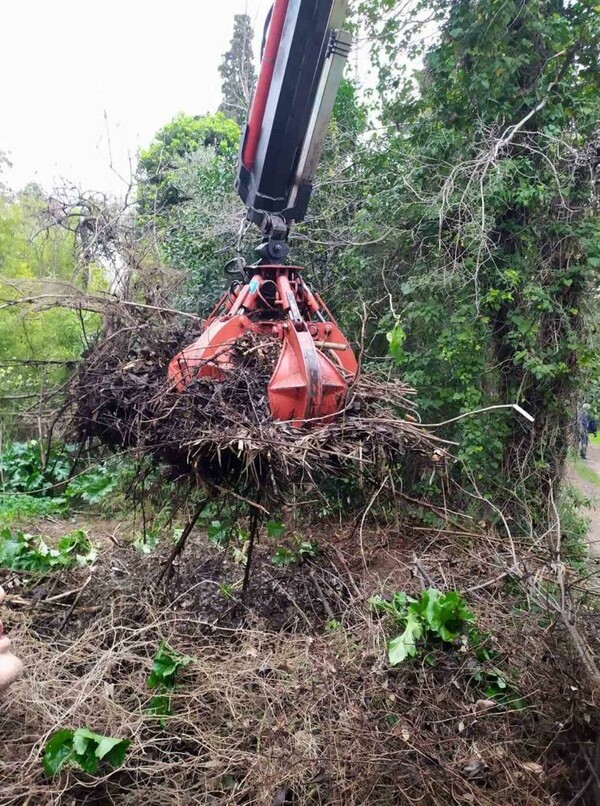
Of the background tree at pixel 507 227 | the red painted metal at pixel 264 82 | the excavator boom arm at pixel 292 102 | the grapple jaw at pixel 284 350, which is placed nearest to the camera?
the grapple jaw at pixel 284 350

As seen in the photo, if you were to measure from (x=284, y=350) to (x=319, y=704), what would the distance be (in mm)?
1431

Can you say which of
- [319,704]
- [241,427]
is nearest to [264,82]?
[241,427]

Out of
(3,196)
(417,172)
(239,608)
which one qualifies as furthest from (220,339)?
(3,196)

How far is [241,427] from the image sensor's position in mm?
2115

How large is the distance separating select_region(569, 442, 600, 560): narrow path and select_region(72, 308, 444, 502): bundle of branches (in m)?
2.37

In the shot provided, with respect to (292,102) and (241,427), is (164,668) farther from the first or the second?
(292,102)

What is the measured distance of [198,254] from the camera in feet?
20.7

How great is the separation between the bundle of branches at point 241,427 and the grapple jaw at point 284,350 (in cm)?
6

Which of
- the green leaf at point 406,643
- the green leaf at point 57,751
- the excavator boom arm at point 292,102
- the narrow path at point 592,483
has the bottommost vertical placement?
the narrow path at point 592,483

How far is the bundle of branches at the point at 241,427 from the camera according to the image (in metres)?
2.06

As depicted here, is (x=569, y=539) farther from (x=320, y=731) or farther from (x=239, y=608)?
(x=320, y=731)

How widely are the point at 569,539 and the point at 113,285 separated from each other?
4.10 m

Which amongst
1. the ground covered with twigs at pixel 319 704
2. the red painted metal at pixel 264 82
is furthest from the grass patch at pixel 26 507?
the red painted metal at pixel 264 82

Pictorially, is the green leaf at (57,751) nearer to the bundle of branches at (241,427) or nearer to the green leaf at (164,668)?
the green leaf at (164,668)
